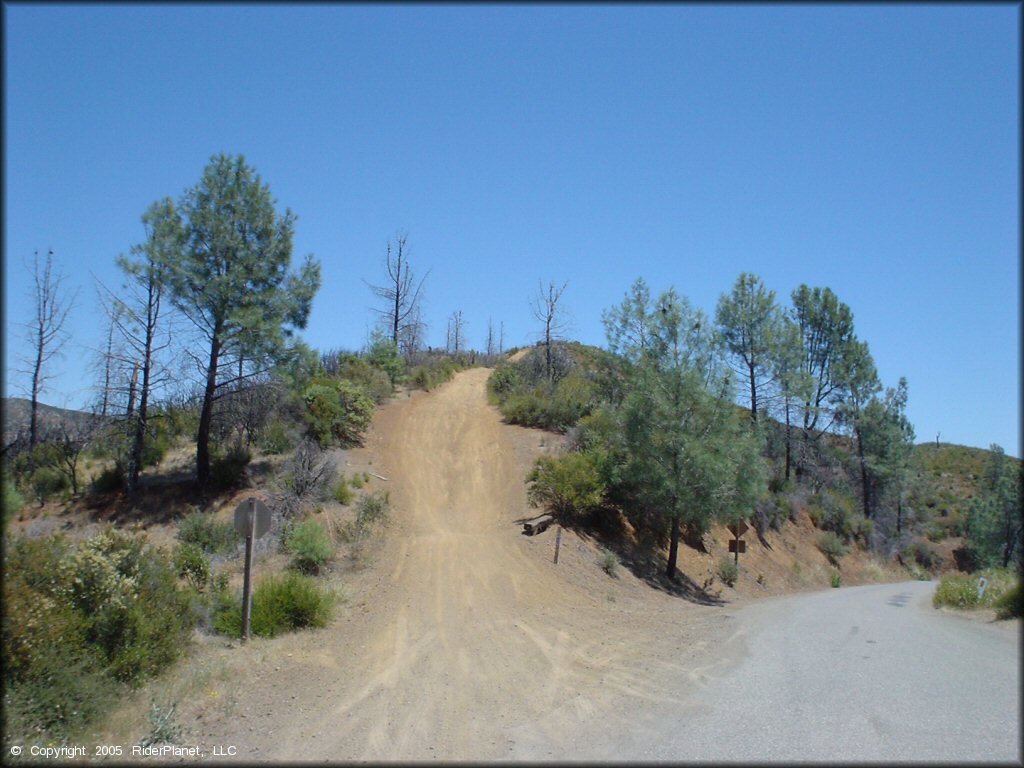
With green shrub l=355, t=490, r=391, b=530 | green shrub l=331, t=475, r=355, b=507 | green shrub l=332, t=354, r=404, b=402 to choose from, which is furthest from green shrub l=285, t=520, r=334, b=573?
green shrub l=332, t=354, r=404, b=402

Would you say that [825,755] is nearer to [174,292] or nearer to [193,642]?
[193,642]

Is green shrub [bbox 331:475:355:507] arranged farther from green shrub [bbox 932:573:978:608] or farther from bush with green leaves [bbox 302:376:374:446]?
green shrub [bbox 932:573:978:608]

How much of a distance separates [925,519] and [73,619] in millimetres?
55411

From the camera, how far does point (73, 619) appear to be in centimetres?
874

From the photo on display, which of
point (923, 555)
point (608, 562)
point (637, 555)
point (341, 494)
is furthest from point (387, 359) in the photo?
point (923, 555)

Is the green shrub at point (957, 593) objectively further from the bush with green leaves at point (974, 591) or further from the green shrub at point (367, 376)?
the green shrub at point (367, 376)

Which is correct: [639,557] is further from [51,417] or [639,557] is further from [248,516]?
[51,417]

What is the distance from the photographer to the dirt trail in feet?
25.6

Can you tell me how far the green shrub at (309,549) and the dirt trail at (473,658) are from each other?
1492 millimetres

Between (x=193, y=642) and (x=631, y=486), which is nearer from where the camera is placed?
(x=193, y=642)

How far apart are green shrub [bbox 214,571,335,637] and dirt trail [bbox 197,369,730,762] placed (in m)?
0.63

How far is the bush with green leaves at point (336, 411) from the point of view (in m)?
26.0

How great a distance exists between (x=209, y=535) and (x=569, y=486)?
34.9 ft

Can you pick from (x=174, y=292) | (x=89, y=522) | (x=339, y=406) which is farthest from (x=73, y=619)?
(x=339, y=406)
